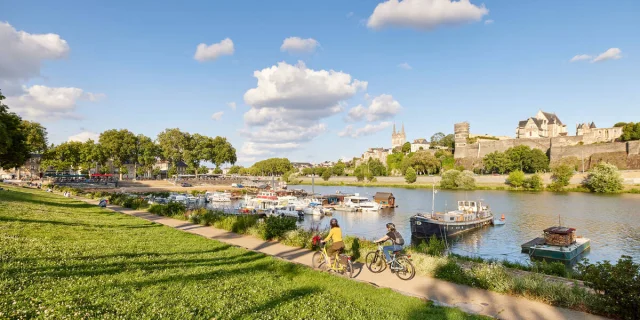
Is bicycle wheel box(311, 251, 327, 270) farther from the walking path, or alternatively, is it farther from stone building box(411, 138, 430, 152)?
stone building box(411, 138, 430, 152)

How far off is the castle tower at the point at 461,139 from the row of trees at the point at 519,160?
19990 mm

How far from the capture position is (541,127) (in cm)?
13012

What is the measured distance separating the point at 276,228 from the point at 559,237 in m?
18.3

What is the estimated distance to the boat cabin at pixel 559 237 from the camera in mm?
23344

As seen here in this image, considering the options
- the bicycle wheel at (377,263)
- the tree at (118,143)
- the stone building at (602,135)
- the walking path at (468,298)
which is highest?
the stone building at (602,135)

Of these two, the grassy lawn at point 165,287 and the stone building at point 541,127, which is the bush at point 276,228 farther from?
the stone building at point 541,127

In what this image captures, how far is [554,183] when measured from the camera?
273 feet

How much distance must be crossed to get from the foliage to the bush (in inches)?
465

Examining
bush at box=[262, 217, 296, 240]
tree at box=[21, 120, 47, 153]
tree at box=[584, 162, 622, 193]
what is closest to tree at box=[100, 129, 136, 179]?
tree at box=[21, 120, 47, 153]

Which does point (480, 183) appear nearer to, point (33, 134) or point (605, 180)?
point (605, 180)

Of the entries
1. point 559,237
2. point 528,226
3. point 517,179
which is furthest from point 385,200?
point 517,179

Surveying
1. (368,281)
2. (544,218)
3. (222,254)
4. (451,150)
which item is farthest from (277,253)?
(451,150)

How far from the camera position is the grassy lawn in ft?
21.6

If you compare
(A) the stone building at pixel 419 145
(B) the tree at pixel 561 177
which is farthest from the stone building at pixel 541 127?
(A) the stone building at pixel 419 145
